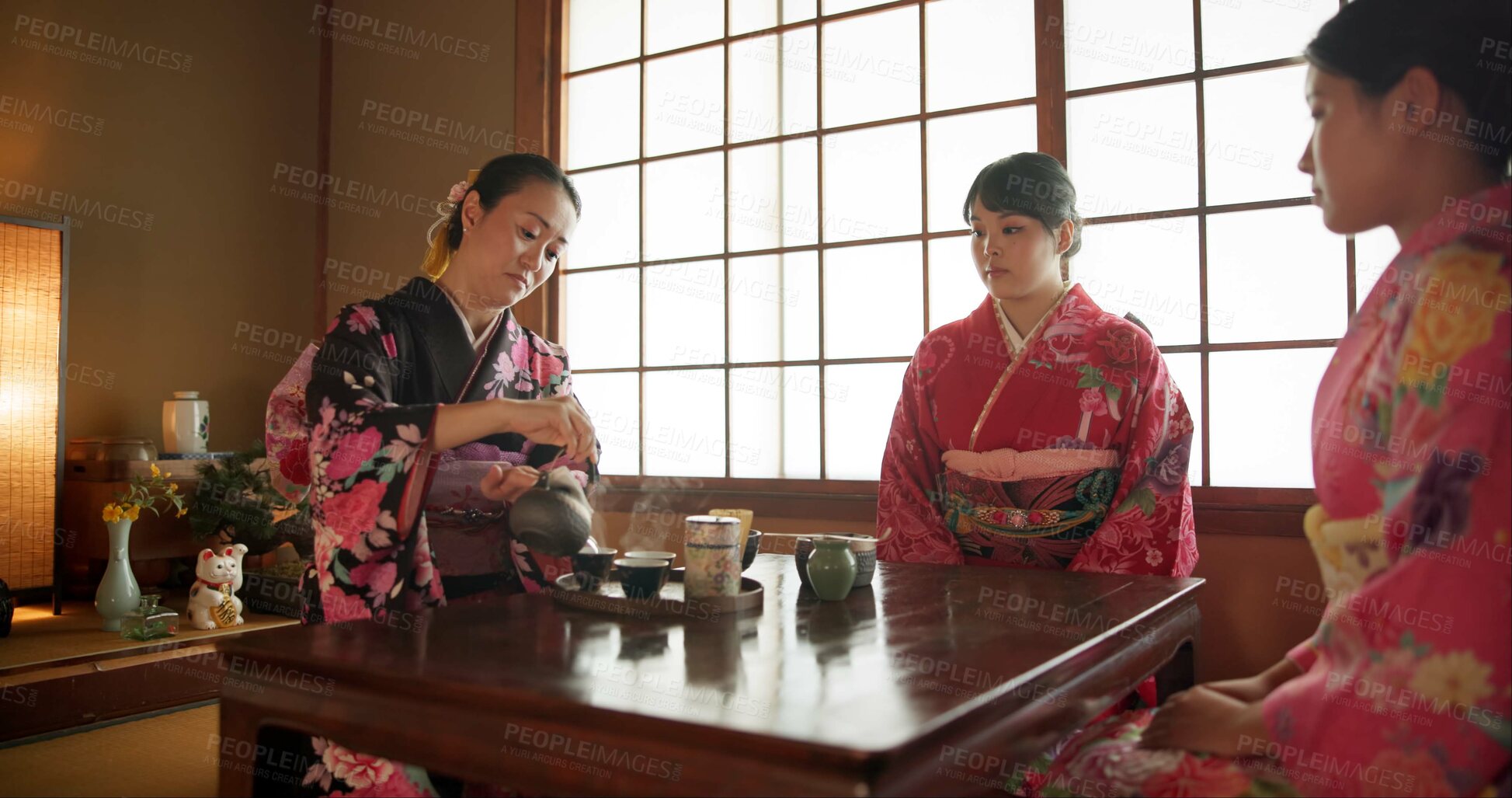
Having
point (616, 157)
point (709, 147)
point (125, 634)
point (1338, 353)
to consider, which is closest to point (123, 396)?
point (125, 634)

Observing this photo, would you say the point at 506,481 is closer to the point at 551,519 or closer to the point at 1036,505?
the point at 551,519

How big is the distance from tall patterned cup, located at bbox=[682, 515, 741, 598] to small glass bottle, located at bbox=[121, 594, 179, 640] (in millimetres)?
2903

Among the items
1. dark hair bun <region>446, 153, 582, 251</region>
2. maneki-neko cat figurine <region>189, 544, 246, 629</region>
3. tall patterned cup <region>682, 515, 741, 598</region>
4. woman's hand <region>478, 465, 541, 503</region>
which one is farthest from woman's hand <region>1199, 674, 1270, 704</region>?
maneki-neko cat figurine <region>189, 544, 246, 629</region>

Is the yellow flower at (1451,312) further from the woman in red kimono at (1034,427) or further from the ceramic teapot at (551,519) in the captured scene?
the woman in red kimono at (1034,427)

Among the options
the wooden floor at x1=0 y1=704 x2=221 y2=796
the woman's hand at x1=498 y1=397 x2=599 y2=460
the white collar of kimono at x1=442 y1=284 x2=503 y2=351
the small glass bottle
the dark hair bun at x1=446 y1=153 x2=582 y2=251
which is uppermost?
the dark hair bun at x1=446 y1=153 x2=582 y2=251

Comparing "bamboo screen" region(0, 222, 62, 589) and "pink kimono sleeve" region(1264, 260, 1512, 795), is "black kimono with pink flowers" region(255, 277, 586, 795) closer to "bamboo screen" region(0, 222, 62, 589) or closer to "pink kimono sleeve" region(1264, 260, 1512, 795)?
"pink kimono sleeve" region(1264, 260, 1512, 795)

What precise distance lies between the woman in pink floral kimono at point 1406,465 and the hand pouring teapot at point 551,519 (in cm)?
85

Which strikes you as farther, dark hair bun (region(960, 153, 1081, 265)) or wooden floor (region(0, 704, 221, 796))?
wooden floor (region(0, 704, 221, 796))

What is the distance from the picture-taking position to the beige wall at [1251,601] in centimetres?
280

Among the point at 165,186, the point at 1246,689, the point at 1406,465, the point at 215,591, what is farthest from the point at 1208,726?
the point at 165,186

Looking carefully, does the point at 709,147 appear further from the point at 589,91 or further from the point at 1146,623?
the point at 1146,623

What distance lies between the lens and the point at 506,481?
1.96 metres

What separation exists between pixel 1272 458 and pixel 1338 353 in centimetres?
194

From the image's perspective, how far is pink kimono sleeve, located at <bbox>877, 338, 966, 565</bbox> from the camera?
244 cm
